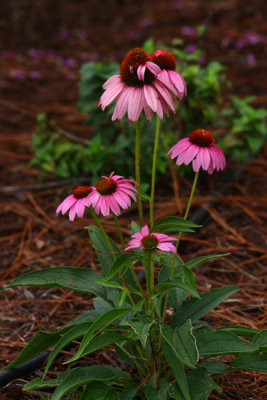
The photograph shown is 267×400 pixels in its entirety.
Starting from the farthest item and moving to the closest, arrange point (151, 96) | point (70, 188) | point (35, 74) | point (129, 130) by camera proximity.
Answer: point (35, 74) → point (70, 188) → point (129, 130) → point (151, 96)

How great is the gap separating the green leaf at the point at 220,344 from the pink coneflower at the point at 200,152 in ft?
1.47

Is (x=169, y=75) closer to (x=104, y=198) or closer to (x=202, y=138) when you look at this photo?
(x=202, y=138)

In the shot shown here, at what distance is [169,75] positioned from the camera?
111 cm

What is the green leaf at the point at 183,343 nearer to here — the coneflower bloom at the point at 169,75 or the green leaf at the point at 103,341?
the green leaf at the point at 103,341

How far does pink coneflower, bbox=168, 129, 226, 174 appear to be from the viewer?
3.79 ft

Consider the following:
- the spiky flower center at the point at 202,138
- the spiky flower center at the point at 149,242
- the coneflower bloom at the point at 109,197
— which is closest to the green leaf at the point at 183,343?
the spiky flower center at the point at 149,242

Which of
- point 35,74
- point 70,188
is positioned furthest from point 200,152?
point 35,74

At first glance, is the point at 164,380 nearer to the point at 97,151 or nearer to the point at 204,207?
the point at 204,207

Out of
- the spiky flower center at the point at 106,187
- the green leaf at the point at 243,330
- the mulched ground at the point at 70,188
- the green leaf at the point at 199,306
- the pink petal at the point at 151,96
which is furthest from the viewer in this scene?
the mulched ground at the point at 70,188

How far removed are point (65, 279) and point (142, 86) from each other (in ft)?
1.98

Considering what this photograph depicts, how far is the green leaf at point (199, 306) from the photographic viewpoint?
1359 mm

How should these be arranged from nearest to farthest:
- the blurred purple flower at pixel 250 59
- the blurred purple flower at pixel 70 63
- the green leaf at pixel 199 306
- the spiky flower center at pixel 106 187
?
the spiky flower center at pixel 106 187, the green leaf at pixel 199 306, the blurred purple flower at pixel 250 59, the blurred purple flower at pixel 70 63

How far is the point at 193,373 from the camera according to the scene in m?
1.27

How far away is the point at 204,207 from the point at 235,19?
360 cm
